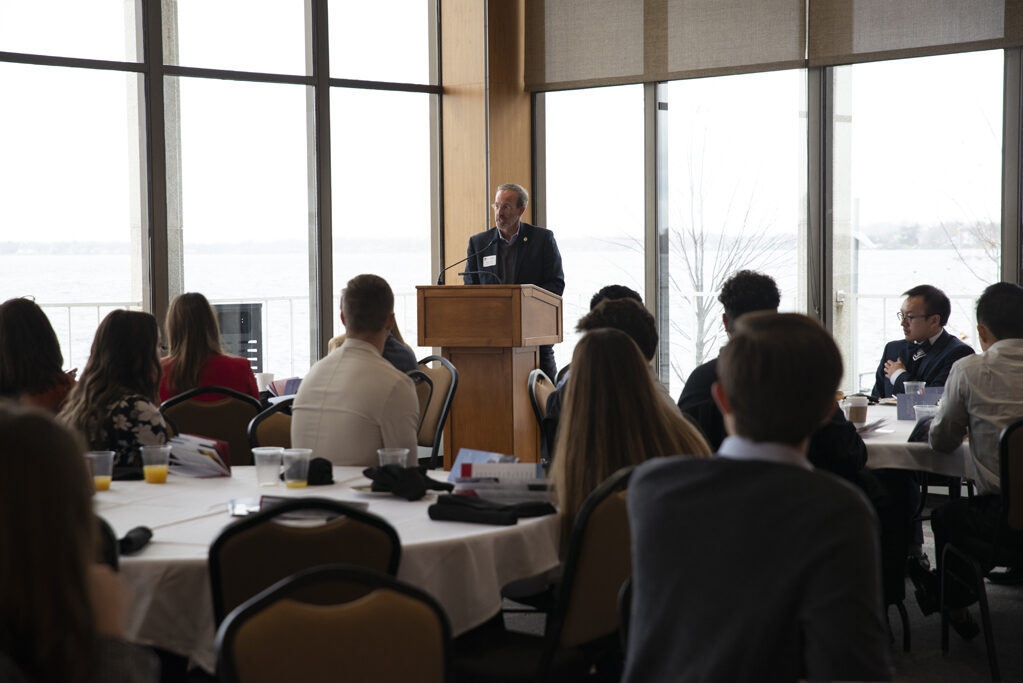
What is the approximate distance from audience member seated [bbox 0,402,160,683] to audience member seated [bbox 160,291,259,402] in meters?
3.27

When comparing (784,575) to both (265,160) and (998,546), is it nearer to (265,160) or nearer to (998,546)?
(998,546)

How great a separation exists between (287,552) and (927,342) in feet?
13.5

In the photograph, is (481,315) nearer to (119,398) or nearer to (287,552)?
(119,398)

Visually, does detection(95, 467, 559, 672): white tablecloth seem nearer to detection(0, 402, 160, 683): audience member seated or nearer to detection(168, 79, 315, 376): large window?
detection(0, 402, 160, 683): audience member seated

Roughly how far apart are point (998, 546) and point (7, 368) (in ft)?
11.5

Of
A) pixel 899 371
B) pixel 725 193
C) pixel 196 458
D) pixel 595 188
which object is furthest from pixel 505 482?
pixel 595 188

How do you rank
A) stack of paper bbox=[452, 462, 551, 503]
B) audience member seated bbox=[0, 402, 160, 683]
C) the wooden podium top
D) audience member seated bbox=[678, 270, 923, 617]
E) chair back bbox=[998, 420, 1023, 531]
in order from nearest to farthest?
audience member seated bbox=[0, 402, 160, 683] < stack of paper bbox=[452, 462, 551, 503] < chair back bbox=[998, 420, 1023, 531] < audience member seated bbox=[678, 270, 923, 617] < the wooden podium top

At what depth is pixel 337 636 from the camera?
1.62 meters

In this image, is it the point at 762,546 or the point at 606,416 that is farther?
the point at 606,416

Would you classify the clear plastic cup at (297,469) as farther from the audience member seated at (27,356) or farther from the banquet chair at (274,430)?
the audience member seated at (27,356)

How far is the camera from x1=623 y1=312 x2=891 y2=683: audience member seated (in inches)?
57.9

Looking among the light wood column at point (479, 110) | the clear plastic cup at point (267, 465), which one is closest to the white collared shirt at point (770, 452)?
the clear plastic cup at point (267, 465)

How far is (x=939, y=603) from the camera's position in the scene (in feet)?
13.6

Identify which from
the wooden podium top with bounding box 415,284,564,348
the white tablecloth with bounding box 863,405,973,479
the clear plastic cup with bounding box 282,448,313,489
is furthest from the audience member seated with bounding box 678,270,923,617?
the wooden podium top with bounding box 415,284,564,348
